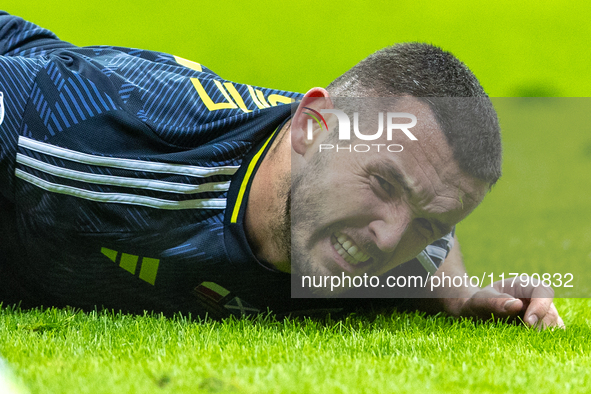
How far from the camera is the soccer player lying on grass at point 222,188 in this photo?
6.97ft

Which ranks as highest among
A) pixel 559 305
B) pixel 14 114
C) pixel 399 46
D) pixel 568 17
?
pixel 568 17

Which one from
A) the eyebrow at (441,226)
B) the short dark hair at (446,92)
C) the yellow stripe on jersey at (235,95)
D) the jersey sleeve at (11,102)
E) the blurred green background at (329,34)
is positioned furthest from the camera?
the blurred green background at (329,34)

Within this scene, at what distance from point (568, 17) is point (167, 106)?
867 cm

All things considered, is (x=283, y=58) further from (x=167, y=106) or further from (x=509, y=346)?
(x=509, y=346)

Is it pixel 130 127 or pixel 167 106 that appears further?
pixel 167 106

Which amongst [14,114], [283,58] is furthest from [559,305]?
[283,58]

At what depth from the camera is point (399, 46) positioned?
2.38m

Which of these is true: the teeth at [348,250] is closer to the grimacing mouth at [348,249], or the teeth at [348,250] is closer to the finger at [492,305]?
the grimacing mouth at [348,249]

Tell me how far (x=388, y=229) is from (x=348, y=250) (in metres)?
0.16

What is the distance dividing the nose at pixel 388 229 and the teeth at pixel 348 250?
76mm

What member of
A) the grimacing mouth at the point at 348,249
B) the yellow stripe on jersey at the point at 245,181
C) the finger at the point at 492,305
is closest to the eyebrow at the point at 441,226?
the grimacing mouth at the point at 348,249

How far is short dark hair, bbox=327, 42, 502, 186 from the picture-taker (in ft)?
6.81

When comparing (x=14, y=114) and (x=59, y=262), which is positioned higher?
(x=14, y=114)

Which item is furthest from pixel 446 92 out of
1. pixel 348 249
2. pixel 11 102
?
pixel 11 102
